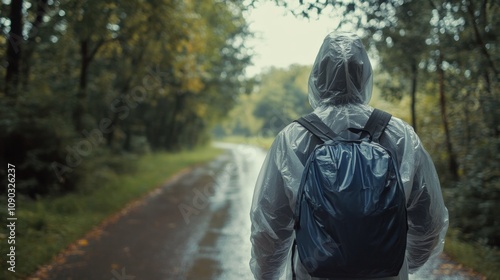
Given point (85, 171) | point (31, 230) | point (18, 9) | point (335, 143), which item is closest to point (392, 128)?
point (335, 143)

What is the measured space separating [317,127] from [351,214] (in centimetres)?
48

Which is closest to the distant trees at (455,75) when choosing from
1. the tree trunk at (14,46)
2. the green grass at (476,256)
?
the green grass at (476,256)

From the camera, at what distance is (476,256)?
5926 millimetres

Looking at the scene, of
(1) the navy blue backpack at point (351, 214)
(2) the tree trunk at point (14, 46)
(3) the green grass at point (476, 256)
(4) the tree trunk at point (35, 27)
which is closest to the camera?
(1) the navy blue backpack at point (351, 214)

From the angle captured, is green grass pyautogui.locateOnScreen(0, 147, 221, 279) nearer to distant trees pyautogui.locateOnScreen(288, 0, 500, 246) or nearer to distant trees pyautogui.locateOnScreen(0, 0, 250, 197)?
distant trees pyautogui.locateOnScreen(0, 0, 250, 197)

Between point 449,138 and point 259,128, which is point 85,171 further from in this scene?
point 259,128

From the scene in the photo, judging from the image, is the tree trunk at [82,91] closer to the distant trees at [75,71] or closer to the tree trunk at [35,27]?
the distant trees at [75,71]

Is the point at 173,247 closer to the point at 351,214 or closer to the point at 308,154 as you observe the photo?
the point at 308,154

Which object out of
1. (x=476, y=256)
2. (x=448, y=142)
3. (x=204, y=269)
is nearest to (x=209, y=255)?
(x=204, y=269)

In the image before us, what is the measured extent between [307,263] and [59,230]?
6413 mm

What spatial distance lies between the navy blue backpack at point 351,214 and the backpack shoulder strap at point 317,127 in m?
0.11

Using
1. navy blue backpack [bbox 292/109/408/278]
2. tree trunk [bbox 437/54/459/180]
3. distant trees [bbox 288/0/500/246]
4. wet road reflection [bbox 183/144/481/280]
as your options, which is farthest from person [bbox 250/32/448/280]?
tree trunk [bbox 437/54/459/180]

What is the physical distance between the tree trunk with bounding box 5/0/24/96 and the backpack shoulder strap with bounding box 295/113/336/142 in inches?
299

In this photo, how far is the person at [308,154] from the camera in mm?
2055
